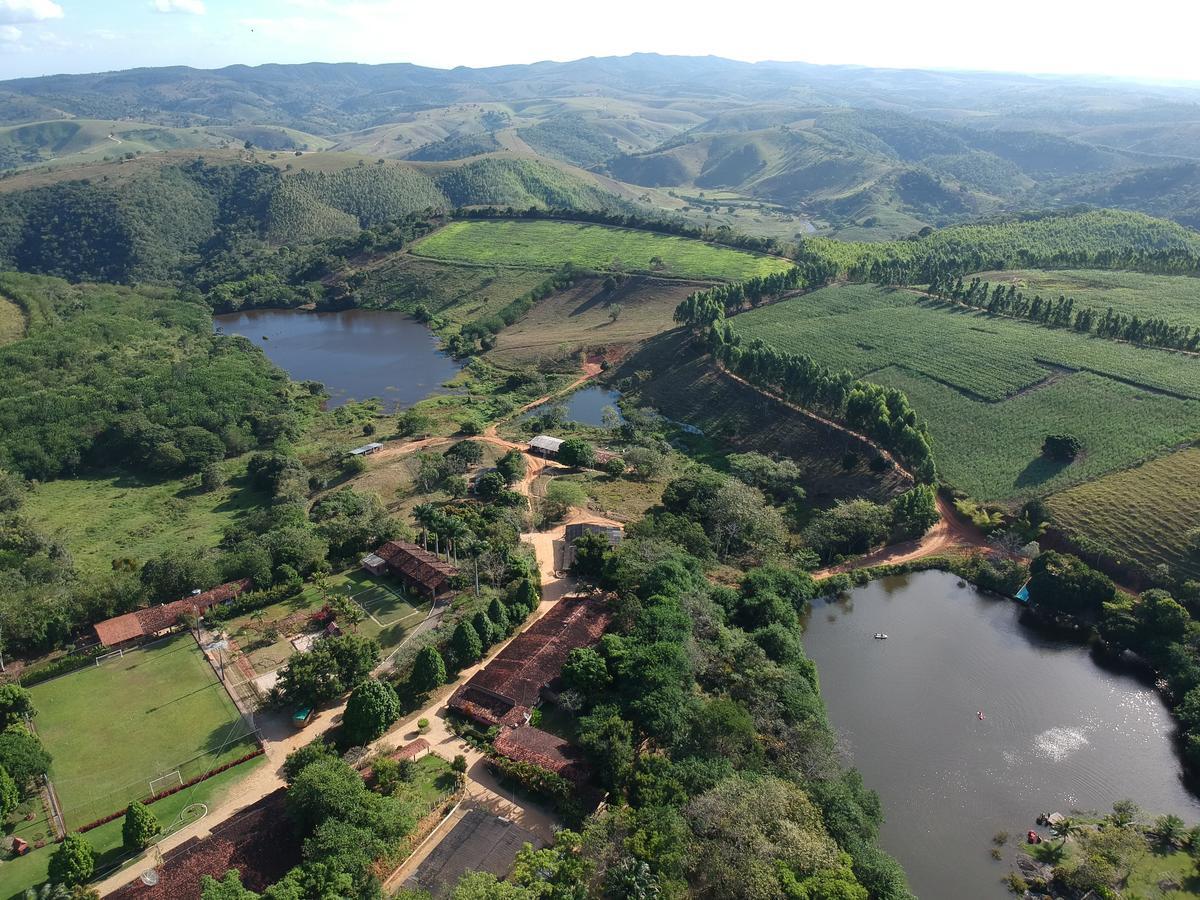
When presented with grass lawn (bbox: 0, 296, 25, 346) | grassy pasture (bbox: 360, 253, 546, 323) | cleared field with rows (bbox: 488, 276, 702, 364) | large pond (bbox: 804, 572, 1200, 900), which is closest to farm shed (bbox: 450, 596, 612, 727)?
large pond (bbox: 804, 572, 1200, 900)

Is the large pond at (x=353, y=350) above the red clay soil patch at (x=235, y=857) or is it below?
below

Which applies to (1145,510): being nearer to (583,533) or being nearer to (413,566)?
(583,533)

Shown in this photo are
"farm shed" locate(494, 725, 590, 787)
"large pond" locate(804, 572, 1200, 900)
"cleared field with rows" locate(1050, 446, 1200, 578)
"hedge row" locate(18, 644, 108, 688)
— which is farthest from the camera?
"cleared field with rows" locate(1050, 446, 1200, 578)

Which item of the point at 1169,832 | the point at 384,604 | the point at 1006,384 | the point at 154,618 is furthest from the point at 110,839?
the point at 1006,384

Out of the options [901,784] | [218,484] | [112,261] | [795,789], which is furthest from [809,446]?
[112,261]

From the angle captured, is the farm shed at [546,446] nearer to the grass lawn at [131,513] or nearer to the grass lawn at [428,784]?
the grass lawn at [131,513]

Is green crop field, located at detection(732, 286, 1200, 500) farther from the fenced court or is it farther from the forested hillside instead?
the forested hillside

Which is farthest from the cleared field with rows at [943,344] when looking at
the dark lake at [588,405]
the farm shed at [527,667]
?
the farm shed at [527,667]

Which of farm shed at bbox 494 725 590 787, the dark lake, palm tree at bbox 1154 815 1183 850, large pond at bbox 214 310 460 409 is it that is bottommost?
large pond at bbox 214 310 460 409
